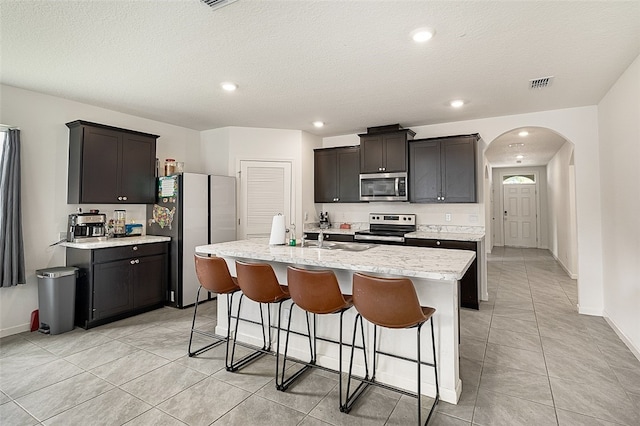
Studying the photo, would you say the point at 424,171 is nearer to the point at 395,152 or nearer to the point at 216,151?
the point at 395,152

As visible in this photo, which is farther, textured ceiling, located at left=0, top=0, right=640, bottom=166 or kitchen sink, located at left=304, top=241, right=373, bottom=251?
kitchen sink, located at left=304, top=241, right=373, bottom=251

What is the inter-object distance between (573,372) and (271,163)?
14.5 ft

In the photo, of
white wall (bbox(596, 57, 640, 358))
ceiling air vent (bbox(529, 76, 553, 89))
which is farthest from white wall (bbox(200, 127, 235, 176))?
white wall (bbox(596, 57, 640, 358))

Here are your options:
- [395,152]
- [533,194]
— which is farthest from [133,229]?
[533,194]

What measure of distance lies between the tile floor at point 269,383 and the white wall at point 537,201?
6.83 metres

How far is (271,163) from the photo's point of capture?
5285mm

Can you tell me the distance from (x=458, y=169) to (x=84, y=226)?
4858 millimetres

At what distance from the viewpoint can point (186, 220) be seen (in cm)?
437

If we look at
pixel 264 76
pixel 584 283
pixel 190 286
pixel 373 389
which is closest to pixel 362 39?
pixel 264 76

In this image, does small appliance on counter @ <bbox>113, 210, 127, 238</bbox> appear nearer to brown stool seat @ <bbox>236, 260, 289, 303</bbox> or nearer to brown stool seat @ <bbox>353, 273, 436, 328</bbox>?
brown stool seat @ <bbox>236, 260, 289, 303</bbox>

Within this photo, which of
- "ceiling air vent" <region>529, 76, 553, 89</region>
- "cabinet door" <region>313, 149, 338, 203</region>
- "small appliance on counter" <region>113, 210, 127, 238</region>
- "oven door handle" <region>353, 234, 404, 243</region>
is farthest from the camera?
"cabinet door" <region>313, 149, 338, 203</region>

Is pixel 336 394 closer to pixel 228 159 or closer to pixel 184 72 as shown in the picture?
pixel 184 72

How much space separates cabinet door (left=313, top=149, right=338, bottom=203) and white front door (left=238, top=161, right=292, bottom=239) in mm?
585

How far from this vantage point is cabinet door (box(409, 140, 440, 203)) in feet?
15.3
